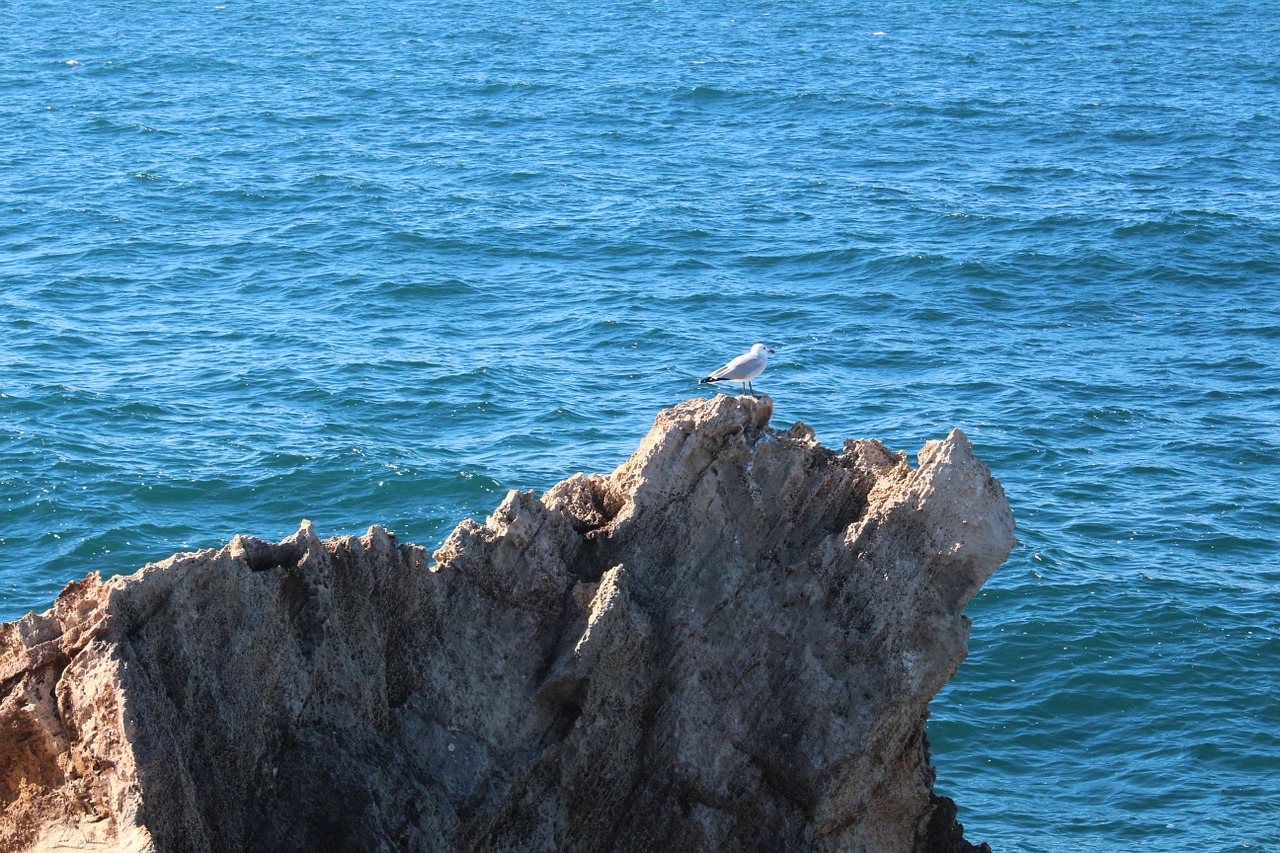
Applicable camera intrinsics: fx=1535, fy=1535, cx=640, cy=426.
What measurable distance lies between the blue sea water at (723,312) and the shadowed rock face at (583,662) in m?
7.52

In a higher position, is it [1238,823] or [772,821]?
[772,821]

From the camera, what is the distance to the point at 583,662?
1436cm

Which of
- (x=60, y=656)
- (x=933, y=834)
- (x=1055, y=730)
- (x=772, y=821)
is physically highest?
(x=60, y=656)

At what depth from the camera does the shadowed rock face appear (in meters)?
12.8

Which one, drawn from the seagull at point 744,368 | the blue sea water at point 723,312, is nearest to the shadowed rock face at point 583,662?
the seagull at point 744,368

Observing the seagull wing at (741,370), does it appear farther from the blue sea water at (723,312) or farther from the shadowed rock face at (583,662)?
the blue sea water at (723,312)

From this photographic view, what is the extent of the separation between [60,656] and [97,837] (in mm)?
1555

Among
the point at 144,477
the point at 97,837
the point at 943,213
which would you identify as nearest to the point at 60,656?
the point at 97,837

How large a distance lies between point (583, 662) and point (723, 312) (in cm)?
2919

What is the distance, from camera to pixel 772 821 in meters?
15.0

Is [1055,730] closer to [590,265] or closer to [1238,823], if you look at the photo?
[1238,823]

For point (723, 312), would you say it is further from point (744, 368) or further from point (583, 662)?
point (583, 662)

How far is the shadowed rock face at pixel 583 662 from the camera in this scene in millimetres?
12805

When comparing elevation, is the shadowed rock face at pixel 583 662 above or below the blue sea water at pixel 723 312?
above
